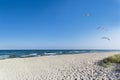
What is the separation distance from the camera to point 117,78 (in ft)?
24.0

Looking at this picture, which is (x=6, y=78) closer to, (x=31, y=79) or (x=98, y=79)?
(x=31, y=79)

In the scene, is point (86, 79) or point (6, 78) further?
point (6, 78)

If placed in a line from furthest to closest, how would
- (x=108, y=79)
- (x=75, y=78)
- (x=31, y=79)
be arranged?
(x=31, y=79)
(x=75, y=78)
(x=108, y=79)

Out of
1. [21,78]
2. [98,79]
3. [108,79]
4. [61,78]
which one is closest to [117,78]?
[108,79]

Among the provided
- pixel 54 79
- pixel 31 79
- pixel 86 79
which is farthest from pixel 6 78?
pixel 86 79

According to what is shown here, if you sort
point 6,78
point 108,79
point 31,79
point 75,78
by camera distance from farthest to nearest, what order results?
point 6,78
point 31,79
point 75,78
point 108,79

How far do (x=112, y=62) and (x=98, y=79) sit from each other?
13.5 ft

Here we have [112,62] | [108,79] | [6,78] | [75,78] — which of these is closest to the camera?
[108,79]

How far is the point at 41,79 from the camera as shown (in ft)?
27.7

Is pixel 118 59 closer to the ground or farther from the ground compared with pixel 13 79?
farther from the ground

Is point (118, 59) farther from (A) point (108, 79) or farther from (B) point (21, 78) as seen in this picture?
(B) point (21, 78)

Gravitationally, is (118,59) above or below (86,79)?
above

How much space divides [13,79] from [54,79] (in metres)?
2.51

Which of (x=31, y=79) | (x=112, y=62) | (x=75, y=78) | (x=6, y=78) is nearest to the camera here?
(x=75, y=78)
